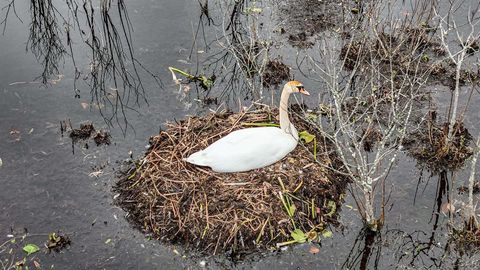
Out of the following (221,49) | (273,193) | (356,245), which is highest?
(221,49)

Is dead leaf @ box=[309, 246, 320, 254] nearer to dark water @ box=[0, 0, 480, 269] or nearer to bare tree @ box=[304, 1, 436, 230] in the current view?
dark water @ box=[0, 0, 480, 269]

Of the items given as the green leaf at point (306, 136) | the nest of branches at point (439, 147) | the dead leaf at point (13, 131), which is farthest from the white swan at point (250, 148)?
the dead leaf at point (13, 131)

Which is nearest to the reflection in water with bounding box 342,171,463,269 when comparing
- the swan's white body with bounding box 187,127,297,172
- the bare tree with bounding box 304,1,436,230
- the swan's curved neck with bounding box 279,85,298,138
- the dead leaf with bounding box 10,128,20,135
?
the bare tree with bounding box 304,1,436,230

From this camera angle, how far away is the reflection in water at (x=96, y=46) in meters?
8.39

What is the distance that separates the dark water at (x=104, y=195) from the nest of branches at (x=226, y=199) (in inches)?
6.5

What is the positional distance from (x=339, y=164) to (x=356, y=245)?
1268 mm

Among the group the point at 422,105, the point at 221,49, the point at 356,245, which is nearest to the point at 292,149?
the point at 356,245

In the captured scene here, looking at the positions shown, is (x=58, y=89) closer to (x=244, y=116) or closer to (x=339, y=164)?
(x=244, y=116)

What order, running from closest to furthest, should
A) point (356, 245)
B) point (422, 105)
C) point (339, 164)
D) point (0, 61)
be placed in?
point (356, 245)
point (339, 164)
point (422, 105)
point (0, 61)

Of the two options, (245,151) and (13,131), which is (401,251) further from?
(13,131)

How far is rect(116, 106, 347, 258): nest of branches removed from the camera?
614cm

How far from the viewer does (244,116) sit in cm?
747

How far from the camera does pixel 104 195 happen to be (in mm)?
6809

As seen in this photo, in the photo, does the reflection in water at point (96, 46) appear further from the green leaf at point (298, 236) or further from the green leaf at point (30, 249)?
the green leaf at point (298, 236)
